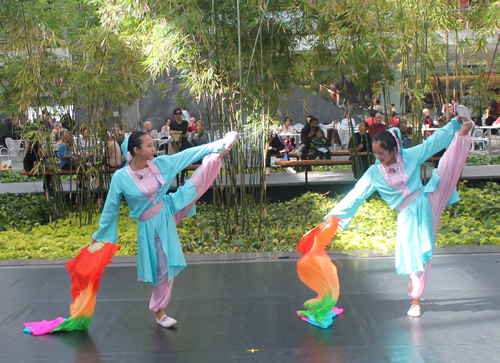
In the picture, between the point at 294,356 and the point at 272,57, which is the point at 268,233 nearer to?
the point at 272,57

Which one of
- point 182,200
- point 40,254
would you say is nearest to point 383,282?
point 182,200

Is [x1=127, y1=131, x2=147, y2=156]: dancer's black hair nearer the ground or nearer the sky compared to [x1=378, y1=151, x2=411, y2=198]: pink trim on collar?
nearer the sky

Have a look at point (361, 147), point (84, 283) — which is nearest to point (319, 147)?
point (361, 147)

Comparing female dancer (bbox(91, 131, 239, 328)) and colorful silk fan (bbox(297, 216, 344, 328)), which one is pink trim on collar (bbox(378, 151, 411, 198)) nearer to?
colorful silk fan (bbox(297, 216, 344, 328))

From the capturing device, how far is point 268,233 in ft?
18.1

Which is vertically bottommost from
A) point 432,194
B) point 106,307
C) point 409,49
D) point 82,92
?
point 106,307

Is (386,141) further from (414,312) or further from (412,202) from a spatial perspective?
(414,312)

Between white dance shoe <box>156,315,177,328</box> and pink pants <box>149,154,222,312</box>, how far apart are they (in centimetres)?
7

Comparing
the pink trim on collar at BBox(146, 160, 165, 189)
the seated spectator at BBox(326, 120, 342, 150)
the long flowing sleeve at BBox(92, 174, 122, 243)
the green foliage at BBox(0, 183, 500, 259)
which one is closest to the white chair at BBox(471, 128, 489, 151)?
the seated spectator at BBox(326, 120, 342, 150)

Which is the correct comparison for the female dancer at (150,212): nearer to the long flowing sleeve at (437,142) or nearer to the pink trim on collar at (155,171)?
the pink trim on collar at (155,171)

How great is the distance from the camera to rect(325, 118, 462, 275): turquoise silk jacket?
2979 millimetres

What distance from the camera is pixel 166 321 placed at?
2.98 metres

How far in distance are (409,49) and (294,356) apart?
402 cm

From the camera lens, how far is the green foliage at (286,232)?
488cm
